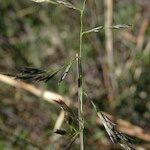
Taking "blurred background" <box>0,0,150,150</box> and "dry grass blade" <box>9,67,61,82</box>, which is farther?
"blurred background" <box>0,0,150,150</box>

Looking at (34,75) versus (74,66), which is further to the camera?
(74,66)

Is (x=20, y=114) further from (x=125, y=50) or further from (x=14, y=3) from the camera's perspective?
(x=14, y=3)

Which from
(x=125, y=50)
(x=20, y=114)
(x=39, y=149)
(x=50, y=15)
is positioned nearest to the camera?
(x=39, y=149)

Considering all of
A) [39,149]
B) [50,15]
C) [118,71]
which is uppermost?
[50,15]

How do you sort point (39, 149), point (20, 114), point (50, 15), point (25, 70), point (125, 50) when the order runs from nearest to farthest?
point (25, 70), point (39, 149), point (20, 114), point (125, 50), point (50, 15)

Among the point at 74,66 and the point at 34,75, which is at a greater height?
the point at 74,66

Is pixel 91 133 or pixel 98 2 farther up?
pixel 98 2

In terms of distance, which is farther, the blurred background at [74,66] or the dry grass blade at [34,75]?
the blurred background at [74,66]

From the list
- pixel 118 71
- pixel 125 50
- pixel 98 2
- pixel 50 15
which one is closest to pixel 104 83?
pixel 118 71
